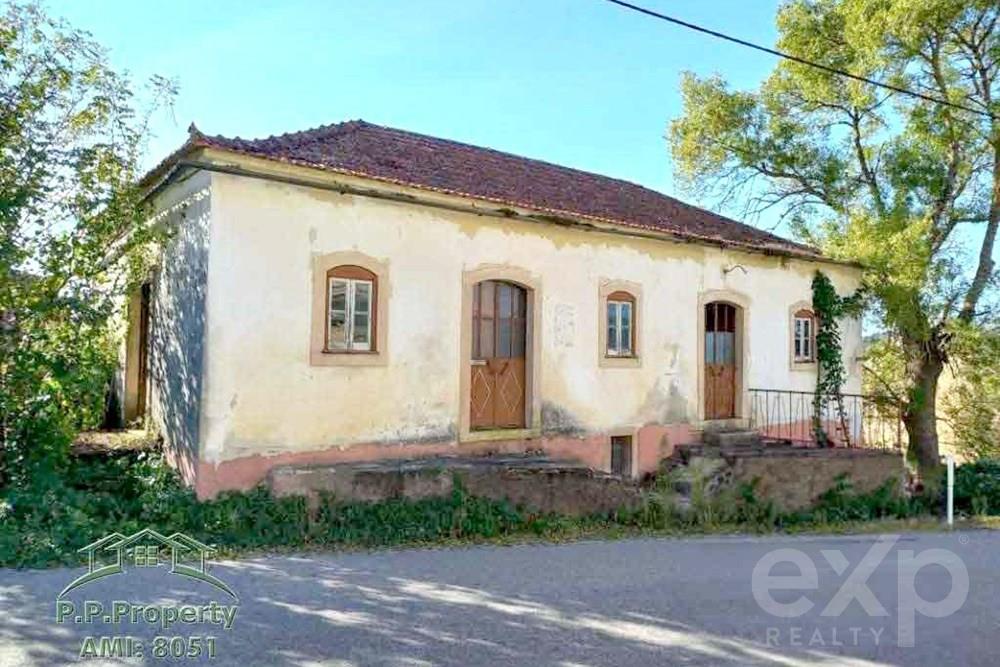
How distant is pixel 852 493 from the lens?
1134cm

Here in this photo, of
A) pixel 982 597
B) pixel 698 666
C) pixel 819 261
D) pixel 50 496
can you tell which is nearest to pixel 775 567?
pixel 982 597

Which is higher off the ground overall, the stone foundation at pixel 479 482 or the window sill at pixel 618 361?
the window sill at pixel 618 361

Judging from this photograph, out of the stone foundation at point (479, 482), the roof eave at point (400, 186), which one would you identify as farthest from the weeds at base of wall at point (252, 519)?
the roof eave at point (400, 186)

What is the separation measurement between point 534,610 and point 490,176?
7.74 m

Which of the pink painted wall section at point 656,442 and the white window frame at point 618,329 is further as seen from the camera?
the pink painted wall section at point 656,442

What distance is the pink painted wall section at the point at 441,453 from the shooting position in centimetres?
796

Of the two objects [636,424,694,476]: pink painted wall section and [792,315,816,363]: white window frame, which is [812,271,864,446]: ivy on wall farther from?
[636,424,694,476]: pink painted wall section

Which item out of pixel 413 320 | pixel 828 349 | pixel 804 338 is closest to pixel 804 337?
pixel 804 338

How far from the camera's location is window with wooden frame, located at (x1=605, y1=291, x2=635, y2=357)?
37.9 feet

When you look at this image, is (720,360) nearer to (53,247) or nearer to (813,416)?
(813,416)

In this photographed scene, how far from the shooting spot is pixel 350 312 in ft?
29.4

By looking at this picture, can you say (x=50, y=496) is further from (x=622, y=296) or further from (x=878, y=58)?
(x=878, y=58)

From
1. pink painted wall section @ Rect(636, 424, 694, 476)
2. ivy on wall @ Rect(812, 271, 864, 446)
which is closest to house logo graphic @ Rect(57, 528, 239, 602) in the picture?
pink painted wall section @ Rect(636, 424, 694, 476)

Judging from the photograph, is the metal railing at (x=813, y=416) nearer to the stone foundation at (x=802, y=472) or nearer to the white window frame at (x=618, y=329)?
the stone foundation at (x=802, y=472)
